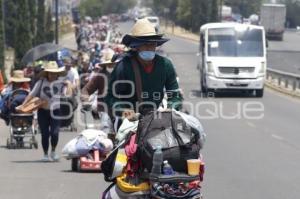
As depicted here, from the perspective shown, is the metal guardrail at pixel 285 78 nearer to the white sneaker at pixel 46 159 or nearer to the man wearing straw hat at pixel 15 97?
the man wearing straw hat at pixel 15 97

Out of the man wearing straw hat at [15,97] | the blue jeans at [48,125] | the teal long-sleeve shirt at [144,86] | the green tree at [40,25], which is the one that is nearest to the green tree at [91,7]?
the green tree at [40,25]

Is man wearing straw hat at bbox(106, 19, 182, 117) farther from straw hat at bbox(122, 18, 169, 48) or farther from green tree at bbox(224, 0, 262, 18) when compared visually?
green tree at bbox(224, 0, 262, 18)

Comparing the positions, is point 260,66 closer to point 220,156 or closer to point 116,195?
point 220,156

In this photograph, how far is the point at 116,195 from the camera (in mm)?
7734

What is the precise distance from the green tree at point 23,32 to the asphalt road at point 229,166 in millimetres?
15290

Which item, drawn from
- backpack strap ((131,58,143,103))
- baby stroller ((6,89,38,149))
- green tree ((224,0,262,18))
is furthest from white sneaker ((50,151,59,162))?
green tree ((224,0,262,18))

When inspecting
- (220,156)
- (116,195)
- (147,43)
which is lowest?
(220,156)

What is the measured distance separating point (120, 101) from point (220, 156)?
809 centimetres

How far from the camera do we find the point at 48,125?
50.0ft

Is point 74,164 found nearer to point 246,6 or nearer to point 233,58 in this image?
point 233,58

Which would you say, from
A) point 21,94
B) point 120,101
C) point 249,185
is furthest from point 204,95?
point 120,101

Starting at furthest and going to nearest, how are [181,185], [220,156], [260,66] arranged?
[260,66], [220,156], [181,185]

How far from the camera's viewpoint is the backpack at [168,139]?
7.52m

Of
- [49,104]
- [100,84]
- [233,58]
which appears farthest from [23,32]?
[100,84]
